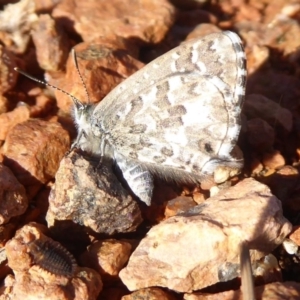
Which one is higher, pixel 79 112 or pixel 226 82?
pixel 226 82

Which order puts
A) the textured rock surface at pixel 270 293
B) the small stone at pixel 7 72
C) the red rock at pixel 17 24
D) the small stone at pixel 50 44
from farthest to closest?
the red rock at pixel 17 24 < the small stone at pixel 50 44 < the small stone at pixel 7 72 < the textured rock surface at pixel 270 293

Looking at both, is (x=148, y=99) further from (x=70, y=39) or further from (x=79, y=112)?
(x=70, y=39)

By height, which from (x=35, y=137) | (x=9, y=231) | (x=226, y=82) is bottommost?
(x=9, y=231)

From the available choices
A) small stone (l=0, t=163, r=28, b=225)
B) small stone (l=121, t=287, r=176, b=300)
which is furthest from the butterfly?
small stone (l=121, t=287, r=176, b=300)

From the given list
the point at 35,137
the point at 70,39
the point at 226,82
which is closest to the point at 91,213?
the point at 35,137

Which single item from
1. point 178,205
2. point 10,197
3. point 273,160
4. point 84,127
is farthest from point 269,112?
point 10,197

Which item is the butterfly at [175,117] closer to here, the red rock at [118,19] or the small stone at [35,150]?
the small stone at [35,150]

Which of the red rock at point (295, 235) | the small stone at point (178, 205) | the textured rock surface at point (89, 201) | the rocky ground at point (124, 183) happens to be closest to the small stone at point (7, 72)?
the rocky ground at point (124, 183)
